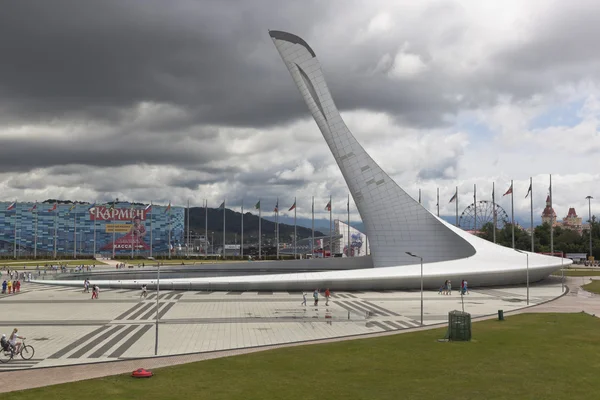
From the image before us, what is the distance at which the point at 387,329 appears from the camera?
26.0 metres

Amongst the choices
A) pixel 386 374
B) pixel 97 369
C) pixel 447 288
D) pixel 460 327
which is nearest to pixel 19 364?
pixel 97 369

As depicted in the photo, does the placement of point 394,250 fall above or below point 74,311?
above

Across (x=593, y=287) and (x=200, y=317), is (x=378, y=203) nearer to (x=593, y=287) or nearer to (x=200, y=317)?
(x=593, y=287)

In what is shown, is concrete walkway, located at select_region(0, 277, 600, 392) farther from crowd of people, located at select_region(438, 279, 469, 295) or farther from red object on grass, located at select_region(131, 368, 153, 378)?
crowd of people, located at select_region(438, 279, 469, 295)

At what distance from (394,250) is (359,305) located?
57.5 feet

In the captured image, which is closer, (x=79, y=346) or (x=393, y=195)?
(x=79, y=346)

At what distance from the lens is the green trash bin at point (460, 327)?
22.2 m

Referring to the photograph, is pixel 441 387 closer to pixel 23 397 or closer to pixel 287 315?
pixel 23 397

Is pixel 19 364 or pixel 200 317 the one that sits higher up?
pixel 19 364

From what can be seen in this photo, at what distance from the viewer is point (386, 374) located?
16.8 m

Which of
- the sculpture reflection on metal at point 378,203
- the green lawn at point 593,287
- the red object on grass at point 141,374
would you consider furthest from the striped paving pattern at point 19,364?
the green lawn at point 593,287

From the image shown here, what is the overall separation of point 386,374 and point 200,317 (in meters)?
16.0

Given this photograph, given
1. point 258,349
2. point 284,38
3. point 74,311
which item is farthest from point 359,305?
point 284,38

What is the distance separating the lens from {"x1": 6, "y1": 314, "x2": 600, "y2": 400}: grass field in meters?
14.6
